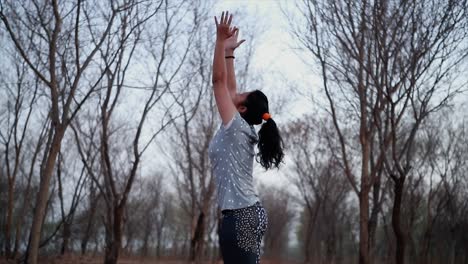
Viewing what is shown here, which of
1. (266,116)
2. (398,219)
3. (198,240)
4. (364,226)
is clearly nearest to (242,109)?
(266,116)

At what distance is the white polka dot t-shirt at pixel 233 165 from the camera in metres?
Answer: 2.36

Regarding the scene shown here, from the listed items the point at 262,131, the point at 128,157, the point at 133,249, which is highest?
the point at 128,157

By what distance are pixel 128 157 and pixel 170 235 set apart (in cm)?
3038

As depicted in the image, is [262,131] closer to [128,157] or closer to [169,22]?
[169,22]

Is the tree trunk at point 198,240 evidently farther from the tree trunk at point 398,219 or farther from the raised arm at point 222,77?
the raised arm at point 222,77

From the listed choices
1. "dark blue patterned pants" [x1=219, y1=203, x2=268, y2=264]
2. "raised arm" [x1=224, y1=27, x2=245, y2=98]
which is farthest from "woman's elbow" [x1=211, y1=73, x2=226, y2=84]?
"dark blue patterned pants" [x1=219, y1=203, x2=268, y2=264]

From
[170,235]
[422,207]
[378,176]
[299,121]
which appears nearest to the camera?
[378,176]

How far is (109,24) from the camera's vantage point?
9.68m

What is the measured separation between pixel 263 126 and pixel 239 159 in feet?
0.94

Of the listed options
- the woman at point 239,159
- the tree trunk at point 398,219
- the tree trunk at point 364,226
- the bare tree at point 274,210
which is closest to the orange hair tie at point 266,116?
the woman at point 239,159

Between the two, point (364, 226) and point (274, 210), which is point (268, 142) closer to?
point (364, 226)

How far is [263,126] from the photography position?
103 inches

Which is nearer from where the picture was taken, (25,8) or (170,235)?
(25,8)

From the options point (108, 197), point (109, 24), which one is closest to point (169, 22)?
point (109, 24)
